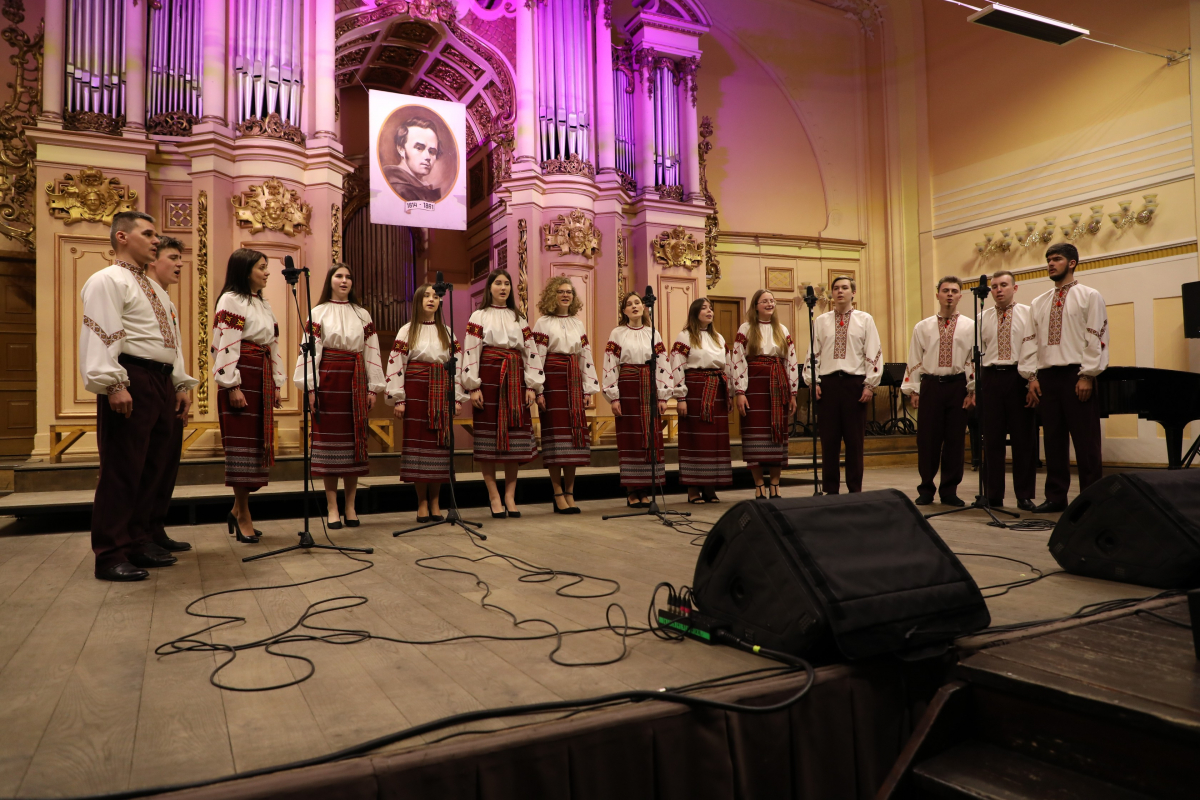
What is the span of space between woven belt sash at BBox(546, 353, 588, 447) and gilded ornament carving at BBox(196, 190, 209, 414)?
3.31 meters

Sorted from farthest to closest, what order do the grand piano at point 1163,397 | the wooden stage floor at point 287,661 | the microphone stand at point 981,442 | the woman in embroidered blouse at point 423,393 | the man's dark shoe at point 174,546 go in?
the grand piano at point 1163,397
the woman in embroidered blouse at point 423,393
the microphone stand at point 981,442
the man's dark shoe at point 174,546
the wooden stage floor at point 287,661

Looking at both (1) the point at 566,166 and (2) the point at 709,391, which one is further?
(1) the point at 566,166

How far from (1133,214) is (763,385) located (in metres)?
5.20

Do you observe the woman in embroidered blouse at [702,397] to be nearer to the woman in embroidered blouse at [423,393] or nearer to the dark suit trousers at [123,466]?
the woman in embroidered blouse at [423,393]

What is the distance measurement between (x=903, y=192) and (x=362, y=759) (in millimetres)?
10197

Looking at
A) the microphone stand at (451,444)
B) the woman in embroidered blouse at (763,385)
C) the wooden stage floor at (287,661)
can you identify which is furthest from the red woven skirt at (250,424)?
the woman in embroidered blouse at (763,385)

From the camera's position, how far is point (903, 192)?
9.96 metres

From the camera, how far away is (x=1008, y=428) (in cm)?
470

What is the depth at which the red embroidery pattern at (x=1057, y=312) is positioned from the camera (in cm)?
430

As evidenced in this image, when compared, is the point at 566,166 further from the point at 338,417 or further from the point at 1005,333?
the point at 1005,333

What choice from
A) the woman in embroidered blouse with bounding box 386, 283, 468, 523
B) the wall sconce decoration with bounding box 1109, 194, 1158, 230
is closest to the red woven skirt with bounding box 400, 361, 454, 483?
the woman in embroidered blouse with bounding box 386, 283, 468, 523

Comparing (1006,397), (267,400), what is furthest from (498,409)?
(1006,397)

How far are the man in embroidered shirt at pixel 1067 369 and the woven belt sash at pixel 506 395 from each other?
2972 mm

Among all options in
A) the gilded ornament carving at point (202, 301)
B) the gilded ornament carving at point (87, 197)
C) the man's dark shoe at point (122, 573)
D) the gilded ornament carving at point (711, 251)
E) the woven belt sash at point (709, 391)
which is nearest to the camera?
the man's dark shoe at point (122, 573)
